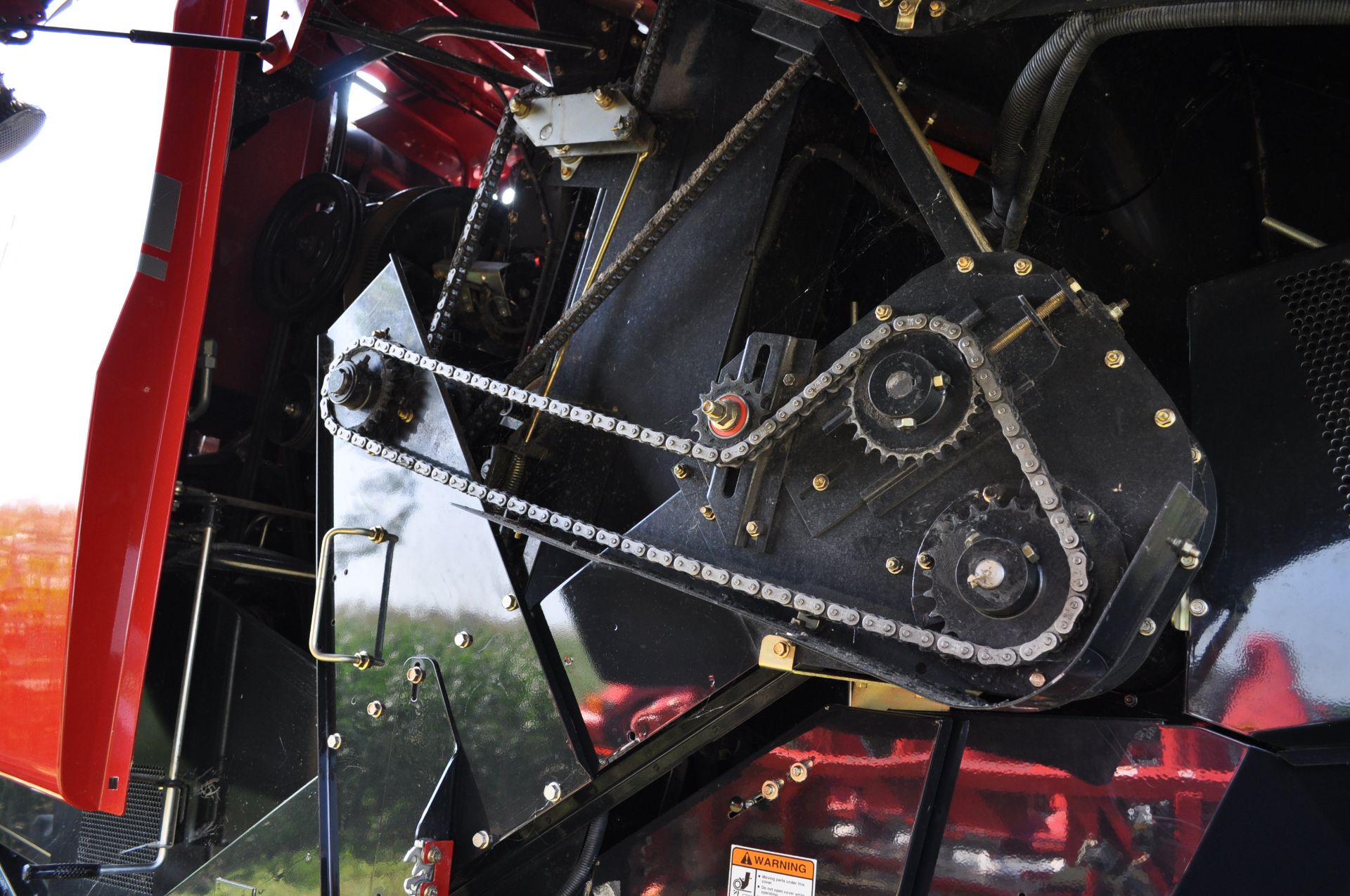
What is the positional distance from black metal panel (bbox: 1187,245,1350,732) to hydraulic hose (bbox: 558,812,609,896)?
1.38 meters

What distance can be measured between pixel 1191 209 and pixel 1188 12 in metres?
0.97

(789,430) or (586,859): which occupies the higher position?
(789,430)

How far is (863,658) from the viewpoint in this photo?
76.2 inches

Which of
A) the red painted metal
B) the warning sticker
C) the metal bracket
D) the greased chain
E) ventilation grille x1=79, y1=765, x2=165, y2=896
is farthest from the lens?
ventilation grille x1=79, y1=765, x2=165, y2=896

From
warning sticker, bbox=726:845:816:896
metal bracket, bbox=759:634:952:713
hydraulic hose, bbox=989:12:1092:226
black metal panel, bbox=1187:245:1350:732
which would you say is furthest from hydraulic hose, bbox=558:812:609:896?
hydraulic hose, bbox=989:12:1092:226

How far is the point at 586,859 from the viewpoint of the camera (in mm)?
2492

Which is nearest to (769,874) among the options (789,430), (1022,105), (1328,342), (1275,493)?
(789,430)

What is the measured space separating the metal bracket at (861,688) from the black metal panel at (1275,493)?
0.54 m

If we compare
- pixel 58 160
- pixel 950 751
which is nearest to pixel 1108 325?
pixel 950 751

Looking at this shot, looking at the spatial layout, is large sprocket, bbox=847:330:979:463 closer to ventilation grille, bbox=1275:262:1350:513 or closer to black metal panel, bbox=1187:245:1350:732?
black metal panel, bbox=1187:245:1350:732

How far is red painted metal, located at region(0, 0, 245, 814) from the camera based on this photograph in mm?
2584

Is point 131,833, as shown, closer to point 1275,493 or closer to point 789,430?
point 789,430

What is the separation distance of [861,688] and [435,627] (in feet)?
3.61

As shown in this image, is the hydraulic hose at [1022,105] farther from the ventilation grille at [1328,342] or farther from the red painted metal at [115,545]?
the red painted metal at [115,545]
